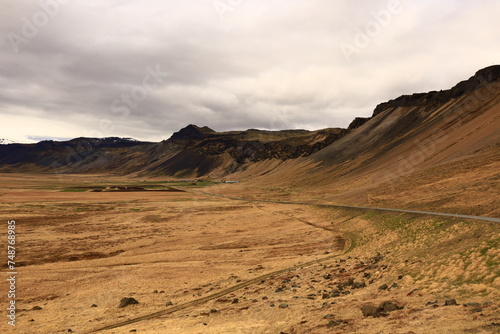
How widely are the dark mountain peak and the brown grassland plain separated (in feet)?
286

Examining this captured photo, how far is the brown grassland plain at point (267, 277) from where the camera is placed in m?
13.2

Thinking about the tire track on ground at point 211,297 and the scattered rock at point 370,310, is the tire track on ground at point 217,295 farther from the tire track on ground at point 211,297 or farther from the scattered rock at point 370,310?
the scattered rock at point 370,310

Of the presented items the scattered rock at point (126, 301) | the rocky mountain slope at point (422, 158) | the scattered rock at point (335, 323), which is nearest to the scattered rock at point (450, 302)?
the scattered rock at point (335, 323)

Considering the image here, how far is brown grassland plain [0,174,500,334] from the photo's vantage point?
13.2m

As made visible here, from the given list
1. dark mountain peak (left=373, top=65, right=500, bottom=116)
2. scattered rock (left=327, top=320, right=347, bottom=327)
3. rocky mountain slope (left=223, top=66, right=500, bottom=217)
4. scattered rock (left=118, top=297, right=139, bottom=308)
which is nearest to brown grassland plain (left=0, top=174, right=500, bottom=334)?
scattered rock (left=327, top=320, right=347, bottom=327)

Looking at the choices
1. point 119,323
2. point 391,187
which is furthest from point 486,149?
point 119,323

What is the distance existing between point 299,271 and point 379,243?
9970mm

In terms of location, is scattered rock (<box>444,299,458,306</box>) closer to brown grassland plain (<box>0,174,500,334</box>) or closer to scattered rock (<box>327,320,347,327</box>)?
brown grassland plain (<box>0,174,500,334</box>)

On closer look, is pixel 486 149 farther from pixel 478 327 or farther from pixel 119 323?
pixel 119 323

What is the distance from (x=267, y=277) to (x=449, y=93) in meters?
116

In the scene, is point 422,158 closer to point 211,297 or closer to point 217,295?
point 217,295

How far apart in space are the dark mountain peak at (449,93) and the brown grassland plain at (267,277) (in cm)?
8706

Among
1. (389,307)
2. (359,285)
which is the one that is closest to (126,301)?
(359,285)

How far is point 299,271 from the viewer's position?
22.7m
